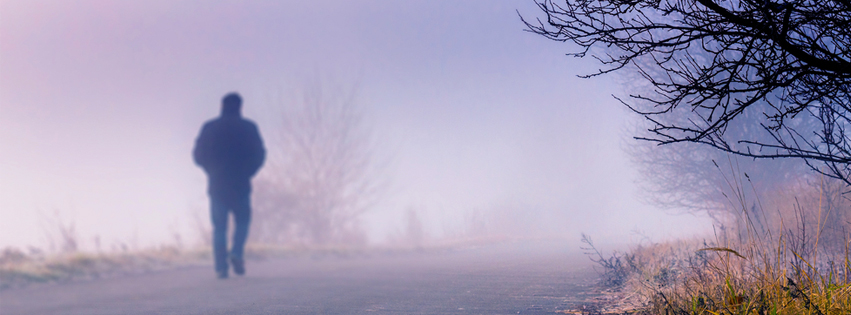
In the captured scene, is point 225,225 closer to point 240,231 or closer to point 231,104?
point 240,231

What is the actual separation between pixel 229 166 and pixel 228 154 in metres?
0.16

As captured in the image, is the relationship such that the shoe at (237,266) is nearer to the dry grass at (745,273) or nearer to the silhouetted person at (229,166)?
the silhouetted person at (229,166)

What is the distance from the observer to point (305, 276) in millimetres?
6430

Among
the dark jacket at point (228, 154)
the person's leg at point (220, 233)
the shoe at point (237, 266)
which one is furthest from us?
the dark jacket at point (228, 154)

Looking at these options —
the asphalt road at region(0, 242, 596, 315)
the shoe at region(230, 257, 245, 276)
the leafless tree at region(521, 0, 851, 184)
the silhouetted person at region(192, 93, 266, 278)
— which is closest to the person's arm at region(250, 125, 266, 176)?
the silhouetted person at region(192, 93, 266, 278)

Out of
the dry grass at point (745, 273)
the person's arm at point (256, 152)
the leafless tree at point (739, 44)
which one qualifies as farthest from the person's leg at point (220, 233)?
the leafless tree at point (739, 44)

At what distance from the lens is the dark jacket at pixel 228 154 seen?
672 cm

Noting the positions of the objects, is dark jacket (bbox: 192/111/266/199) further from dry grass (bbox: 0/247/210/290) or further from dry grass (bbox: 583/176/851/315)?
dry grass (bbox: 583/176/851/315)

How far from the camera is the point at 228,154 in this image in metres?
6.80

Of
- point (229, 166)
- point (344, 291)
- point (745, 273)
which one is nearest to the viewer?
point (745, 273)

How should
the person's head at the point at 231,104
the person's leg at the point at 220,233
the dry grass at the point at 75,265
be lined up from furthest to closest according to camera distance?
the person's head at the point at 231,104 < the person's leg at the point at 220,233 < the dry grass at the point at 75,265

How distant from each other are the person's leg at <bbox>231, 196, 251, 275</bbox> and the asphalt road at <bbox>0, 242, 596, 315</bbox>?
0.21m

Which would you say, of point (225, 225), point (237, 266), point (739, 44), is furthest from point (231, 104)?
point (739, 44)

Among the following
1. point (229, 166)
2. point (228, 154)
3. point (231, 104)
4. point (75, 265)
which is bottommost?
point (75, 265)
